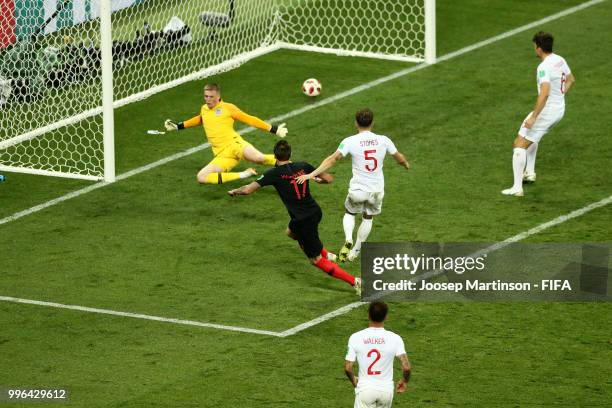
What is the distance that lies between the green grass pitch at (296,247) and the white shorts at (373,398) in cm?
187

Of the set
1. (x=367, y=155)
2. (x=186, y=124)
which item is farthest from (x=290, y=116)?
(x=367, y=155)

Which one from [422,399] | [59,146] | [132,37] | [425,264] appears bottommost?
[422,399]

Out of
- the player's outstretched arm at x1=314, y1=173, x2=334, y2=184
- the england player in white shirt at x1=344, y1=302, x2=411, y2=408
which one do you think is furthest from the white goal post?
the england player in white shirt at x1=344, y1=302, x2=411, y2=408

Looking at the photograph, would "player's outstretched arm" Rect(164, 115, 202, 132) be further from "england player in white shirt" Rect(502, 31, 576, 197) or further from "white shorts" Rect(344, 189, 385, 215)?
"england player in white shirt" Rect(502, 31, 576, 197)

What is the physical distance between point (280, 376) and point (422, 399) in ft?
4.74

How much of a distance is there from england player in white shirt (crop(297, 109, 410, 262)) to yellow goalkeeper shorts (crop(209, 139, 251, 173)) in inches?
125

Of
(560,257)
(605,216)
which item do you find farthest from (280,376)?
(605,216)

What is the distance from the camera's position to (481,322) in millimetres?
16688

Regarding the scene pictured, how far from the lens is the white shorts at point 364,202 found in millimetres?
17984

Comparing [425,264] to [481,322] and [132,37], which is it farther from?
[132,37]

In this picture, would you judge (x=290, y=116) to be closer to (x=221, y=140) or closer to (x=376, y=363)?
(x=221, y=140)

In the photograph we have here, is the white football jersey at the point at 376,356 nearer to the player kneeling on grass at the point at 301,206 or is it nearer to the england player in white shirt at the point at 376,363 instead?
the england player in white shirt at the point at 376,363

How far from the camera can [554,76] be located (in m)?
20.3

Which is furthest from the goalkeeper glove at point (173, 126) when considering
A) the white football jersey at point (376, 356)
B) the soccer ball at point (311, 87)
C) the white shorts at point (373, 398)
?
the white shorts at point (373, 398)
